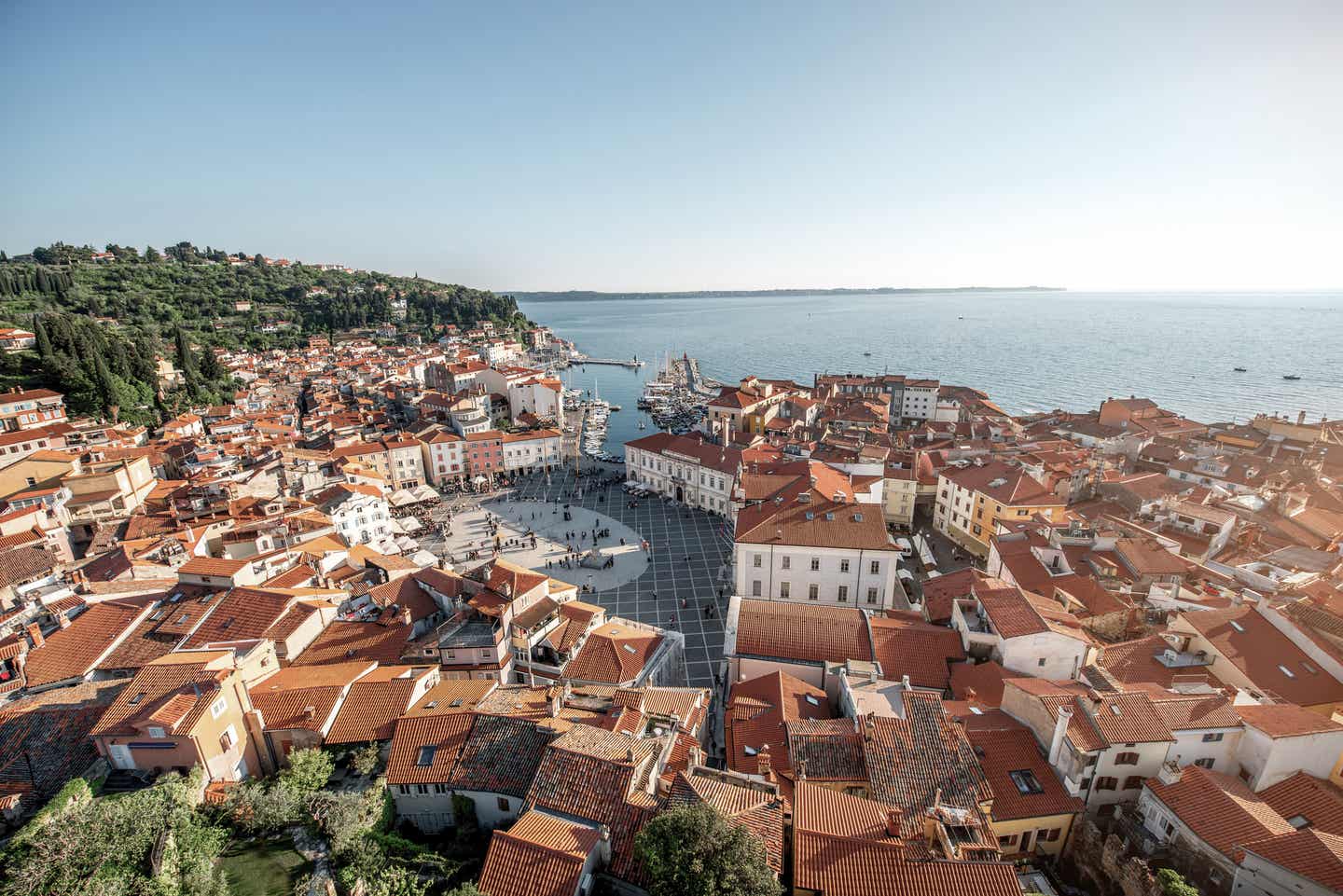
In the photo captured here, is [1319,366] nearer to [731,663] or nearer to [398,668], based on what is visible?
[731,663]

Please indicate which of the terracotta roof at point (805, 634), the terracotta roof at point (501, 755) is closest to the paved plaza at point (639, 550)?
the terracotta roof at point (805, 634)

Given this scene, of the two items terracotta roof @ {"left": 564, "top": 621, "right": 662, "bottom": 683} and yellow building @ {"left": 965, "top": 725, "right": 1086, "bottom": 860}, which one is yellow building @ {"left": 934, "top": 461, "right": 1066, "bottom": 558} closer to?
yellow building @ {"left": 965, "top": 725, "right": 1086, "bottom": 860}

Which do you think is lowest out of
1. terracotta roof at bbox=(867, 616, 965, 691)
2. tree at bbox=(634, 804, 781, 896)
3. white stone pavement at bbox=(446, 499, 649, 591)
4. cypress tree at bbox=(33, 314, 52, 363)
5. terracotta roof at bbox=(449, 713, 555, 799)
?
white stone pavement at bbox=(446, 499, 649, 591)

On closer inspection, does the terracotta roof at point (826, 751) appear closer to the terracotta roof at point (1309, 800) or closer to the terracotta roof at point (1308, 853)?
the terracotta roof at point (1308, 853)

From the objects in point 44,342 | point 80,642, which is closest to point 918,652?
point 80,642

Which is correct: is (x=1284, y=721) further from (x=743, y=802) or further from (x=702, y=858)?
(x=702, y=858)

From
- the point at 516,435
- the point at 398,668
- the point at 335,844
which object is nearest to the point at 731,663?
the point at 398,668

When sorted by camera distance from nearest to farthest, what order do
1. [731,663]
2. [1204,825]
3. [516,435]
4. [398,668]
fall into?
[1204,825], [398,668], [731,663], [516,435]

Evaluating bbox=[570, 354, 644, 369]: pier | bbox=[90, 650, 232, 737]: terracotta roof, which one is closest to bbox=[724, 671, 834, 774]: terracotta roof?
bbox=[90, 650, 232, 737]: terracotta roof
